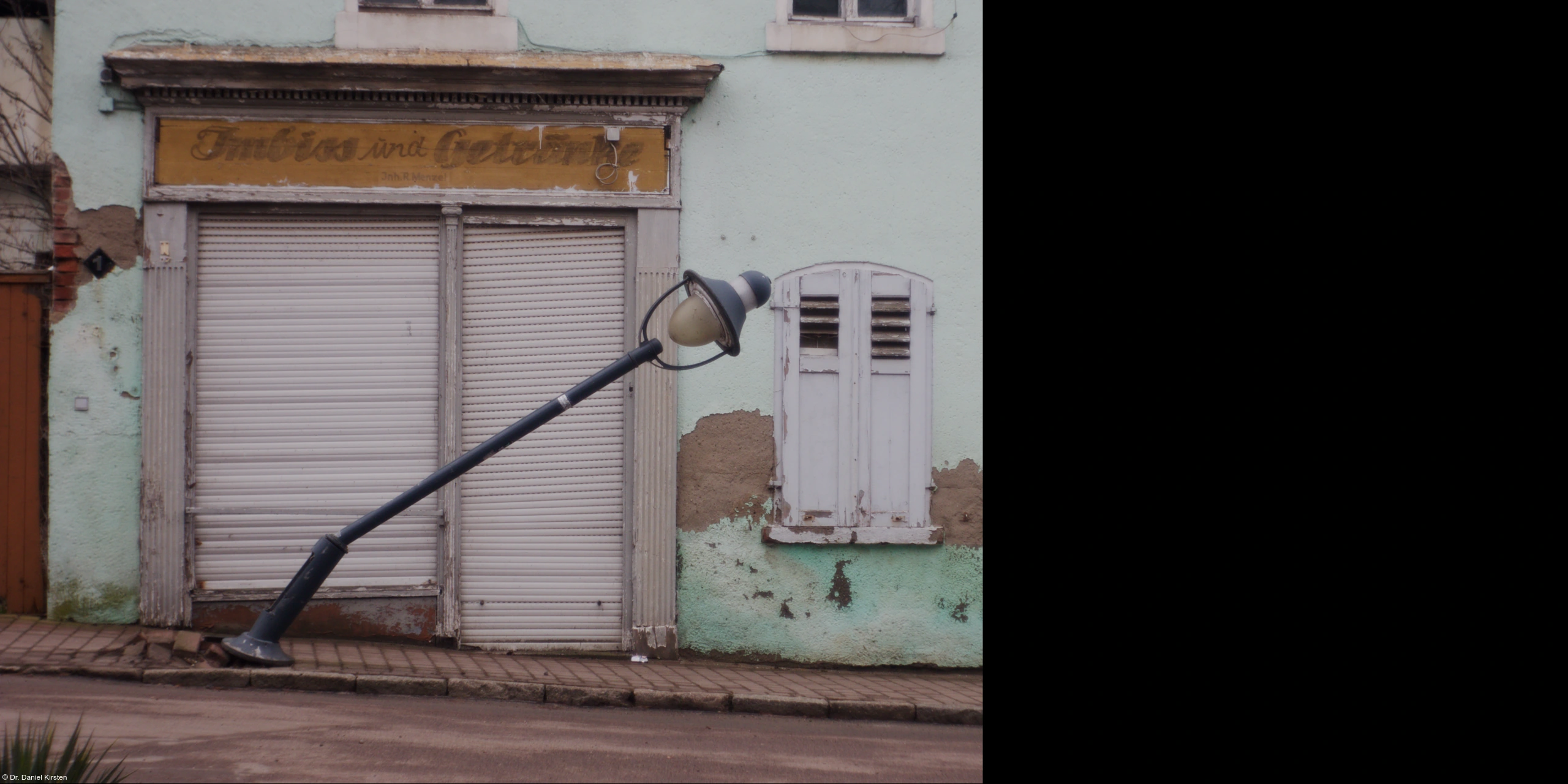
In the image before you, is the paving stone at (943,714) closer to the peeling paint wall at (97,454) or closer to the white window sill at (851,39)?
the white window sill at (851,39)

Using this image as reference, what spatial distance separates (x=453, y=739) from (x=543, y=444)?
10.3 ft

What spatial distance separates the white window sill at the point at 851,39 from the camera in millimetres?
8938

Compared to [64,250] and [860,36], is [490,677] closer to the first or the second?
[64,250]

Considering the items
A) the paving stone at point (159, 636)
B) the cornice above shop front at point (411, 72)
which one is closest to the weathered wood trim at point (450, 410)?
the cornice above shop front at point (411, 72)

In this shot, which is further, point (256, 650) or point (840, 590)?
point (840, 590)

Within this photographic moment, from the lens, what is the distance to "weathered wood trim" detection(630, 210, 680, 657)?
28.8 ft

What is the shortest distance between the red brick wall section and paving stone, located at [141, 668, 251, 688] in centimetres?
290

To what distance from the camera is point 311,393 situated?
877 cm

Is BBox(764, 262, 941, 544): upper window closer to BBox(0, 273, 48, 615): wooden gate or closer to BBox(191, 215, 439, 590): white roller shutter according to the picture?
BBox(191, 215, 439, 590): white roller shutter

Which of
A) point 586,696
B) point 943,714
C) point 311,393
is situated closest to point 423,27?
point 311,393

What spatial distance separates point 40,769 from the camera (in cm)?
338

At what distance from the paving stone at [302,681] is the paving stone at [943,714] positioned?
3505mm
